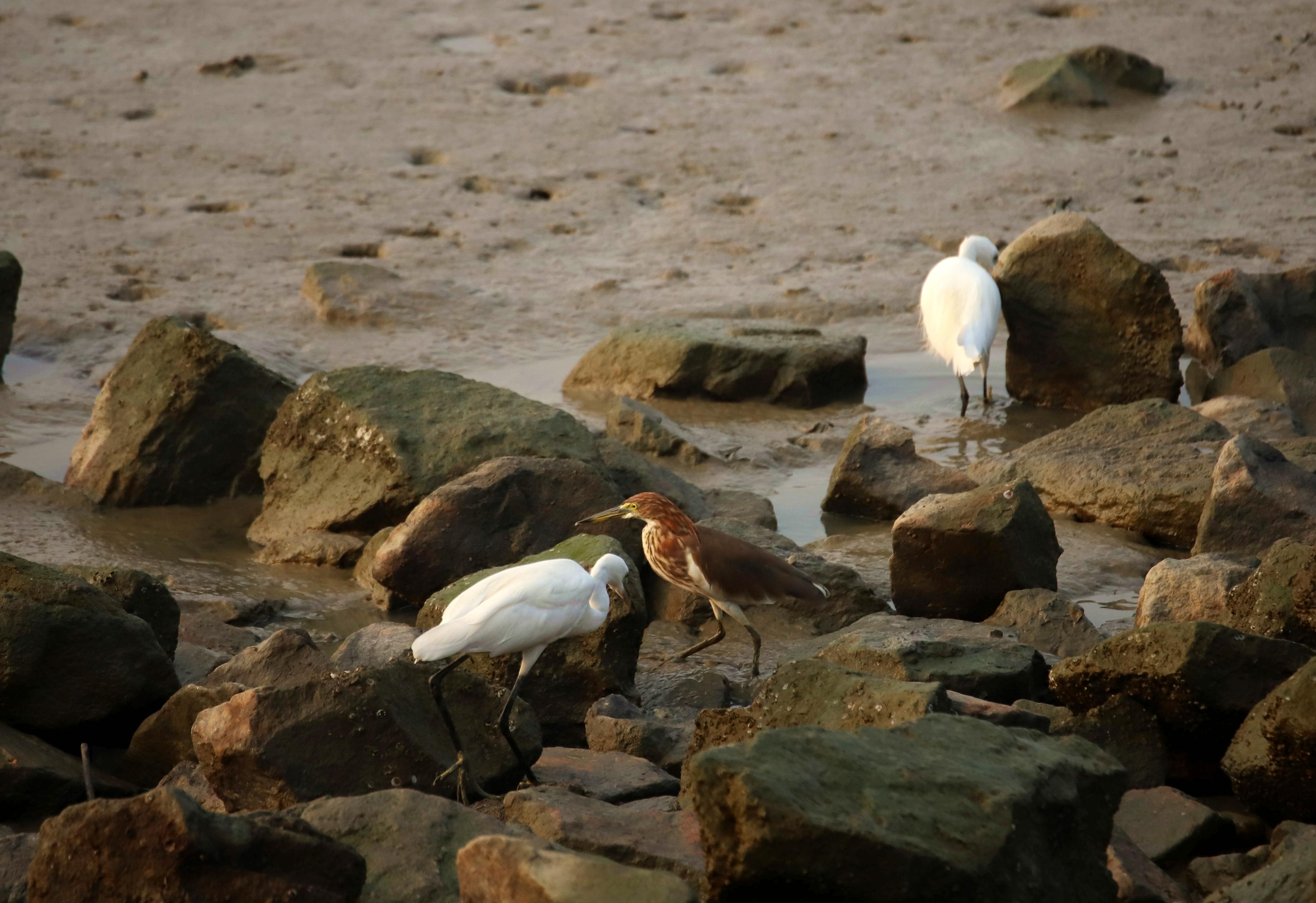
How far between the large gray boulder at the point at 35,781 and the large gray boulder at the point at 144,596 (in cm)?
61

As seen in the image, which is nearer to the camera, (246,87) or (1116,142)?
(1116,142)

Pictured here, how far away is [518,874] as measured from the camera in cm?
302

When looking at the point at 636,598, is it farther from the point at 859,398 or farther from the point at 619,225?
the point at 619,225

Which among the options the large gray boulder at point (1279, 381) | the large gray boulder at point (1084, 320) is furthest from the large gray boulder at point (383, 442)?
the large gray boulder at point (1279, 381)

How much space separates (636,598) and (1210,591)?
208 cm

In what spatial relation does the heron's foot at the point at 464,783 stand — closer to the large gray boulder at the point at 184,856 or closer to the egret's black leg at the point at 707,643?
the large gray boulder at the point at 184,856

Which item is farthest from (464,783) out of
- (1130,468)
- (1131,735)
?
(1130,468)

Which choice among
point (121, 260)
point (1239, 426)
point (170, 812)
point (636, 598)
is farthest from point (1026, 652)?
point (121, 260)

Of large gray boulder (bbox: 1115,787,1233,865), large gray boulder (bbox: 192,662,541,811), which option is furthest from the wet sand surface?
large gray boulder (bbox: 1115,787,1233,865)

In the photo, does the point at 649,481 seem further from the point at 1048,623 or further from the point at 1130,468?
the point at 1130,468

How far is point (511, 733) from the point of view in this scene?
4352mm

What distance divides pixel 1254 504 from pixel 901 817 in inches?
141

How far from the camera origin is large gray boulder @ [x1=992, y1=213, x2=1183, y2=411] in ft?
27.5

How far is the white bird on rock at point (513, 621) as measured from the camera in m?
4.27
